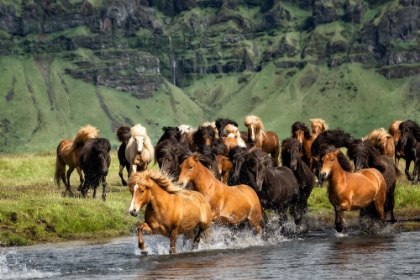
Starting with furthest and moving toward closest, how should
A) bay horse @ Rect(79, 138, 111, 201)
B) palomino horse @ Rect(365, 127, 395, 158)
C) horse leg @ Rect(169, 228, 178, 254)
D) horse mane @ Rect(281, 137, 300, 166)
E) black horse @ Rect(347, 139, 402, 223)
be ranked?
1. palomino horse @ Rect(365, 127, 395, 158)
2. bay horse @ Rect(79, 138, 111, 201)
3. black horse @ Rect(347, 139, 402, 223)
4. horse mane @ Rect(281, 137, 300, 166)
5. horse leg @ Rect(169, 228, 178, 254)

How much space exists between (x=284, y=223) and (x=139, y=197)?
262 inches

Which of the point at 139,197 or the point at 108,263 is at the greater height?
the point at 139,197

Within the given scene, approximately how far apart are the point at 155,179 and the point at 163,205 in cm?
56

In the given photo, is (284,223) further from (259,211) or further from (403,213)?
(403,213)

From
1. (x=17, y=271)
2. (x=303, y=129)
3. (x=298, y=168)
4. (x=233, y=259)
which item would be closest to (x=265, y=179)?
(x=298, y=168)

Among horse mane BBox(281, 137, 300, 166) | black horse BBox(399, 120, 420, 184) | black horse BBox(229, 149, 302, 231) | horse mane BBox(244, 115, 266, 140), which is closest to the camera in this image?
black horse BBox(229, 149, 302, 231)

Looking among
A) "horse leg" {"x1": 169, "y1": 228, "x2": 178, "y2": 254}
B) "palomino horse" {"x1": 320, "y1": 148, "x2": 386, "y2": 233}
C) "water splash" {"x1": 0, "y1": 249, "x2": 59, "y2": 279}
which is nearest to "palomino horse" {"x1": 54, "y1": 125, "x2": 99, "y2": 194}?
"palomino horse" {"x1": 320, "y1": 148, "x2": 386, "y2": 233}

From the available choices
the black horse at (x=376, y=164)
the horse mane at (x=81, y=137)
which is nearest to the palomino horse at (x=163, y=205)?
the black horse at (x=376, y=164)

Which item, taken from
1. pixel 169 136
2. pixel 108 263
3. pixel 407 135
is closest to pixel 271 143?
pixel 407 135

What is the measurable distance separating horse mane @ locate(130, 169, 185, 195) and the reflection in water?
143cm

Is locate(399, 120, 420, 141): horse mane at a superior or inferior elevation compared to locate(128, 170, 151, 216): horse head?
superior

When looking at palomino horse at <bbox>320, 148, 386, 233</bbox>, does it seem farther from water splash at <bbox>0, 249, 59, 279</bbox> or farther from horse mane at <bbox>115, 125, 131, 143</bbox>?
horse mane at <bbox>115, 125, 131, 143</bbox>

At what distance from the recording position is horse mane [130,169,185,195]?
54.4ft

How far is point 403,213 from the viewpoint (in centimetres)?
2652
